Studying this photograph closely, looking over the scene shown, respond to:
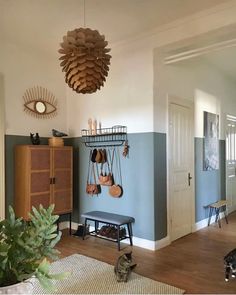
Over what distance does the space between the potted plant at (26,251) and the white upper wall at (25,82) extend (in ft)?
10.5

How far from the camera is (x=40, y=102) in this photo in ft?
15.0

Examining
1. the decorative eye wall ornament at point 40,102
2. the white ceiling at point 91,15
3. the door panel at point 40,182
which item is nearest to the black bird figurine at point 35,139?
the decorative eye wall ornament at point 40,102

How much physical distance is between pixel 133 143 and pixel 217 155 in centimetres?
236

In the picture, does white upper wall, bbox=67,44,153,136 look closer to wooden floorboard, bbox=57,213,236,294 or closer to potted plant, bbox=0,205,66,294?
wooden floorboard, bbox=57,213,236,294

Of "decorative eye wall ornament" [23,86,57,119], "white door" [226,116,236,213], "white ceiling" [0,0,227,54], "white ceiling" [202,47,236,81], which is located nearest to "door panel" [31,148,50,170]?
"decorative eye wall ornament" [23,86,57,119]

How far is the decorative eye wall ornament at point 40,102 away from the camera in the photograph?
440 cm

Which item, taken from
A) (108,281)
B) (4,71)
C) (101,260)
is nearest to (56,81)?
(4,71)

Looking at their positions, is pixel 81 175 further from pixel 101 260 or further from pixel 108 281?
pixel 108 281

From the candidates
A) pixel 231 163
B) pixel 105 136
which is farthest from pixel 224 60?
pixel 105 136

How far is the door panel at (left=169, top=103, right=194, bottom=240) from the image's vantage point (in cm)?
427

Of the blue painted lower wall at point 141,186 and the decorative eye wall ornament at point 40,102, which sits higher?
the decorative eye wall ornament at point 40,102

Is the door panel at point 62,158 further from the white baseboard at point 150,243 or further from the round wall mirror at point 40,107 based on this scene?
the white baseboard at point 150,243

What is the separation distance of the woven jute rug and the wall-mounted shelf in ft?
5.97

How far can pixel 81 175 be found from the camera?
4824 mm
